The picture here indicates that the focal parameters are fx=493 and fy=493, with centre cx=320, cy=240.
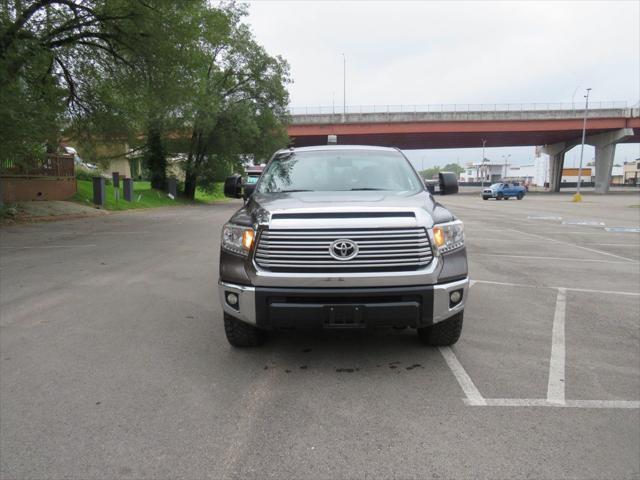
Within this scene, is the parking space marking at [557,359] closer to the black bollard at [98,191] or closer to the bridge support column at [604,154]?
the black bollard at [98,191]

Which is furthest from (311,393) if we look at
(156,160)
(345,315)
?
(156,160)

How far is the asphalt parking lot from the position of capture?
2768 mm

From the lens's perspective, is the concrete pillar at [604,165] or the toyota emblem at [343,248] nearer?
the toyota emblem at [343,248]

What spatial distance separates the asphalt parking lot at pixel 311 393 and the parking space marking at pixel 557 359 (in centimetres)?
2

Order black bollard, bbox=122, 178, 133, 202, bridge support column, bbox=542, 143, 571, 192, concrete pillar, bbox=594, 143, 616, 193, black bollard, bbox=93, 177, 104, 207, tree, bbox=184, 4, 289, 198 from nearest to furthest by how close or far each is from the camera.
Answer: black bollard, bbox=93, 177, 104, 207 < black bollard, bbox=122, 178, 133, 202 < tree, bbox=184, 4, 289, 198 < concrete pillar, bbox=594, 143, 616, 193 < bridge support column, bbox=542, 143, 571, 192

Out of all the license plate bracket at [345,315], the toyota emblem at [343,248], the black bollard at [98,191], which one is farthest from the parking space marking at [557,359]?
the black bollard at [98,191]

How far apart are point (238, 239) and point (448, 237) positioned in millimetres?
1717

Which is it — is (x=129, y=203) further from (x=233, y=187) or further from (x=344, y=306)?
(x=344, y=306)

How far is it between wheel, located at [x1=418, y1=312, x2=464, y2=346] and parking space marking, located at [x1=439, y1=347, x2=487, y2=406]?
0.12 metres

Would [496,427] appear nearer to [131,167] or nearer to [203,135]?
[203,135]

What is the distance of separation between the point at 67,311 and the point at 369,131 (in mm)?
51824

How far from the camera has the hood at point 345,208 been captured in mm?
3844

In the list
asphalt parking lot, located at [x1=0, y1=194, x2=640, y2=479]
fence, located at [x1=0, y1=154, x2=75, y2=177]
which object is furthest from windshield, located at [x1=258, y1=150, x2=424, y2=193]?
fence, located at [x1=0, y1=154, x2=75, y2=177]

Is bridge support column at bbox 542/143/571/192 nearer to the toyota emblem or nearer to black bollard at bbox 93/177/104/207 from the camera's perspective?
black bollard at bbox 93/177/104/207
